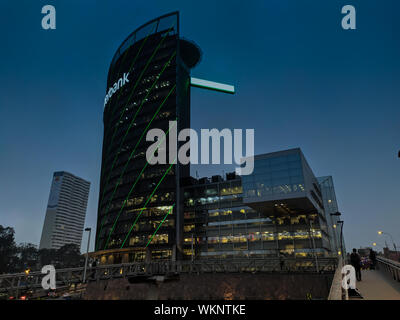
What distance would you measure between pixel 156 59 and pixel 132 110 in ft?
68.4

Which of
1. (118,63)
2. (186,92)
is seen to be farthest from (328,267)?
(118,63)

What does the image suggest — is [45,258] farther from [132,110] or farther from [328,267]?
[328,267]

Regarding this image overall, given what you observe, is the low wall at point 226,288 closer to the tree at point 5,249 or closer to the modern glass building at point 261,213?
the modern glass building at point 261,213

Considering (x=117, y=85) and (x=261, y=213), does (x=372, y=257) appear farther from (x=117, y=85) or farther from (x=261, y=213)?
(x=117, y=85)

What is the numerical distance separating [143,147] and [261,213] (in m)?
44.0

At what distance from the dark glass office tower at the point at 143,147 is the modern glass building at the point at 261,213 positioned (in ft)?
23.7

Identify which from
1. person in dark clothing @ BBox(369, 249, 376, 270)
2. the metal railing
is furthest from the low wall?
person in dark clothing @ BBox(369, 249, 376, 270)

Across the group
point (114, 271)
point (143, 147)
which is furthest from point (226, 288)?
point (143, 147)

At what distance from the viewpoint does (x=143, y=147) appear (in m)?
91.1

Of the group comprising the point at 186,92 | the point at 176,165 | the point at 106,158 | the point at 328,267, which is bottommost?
the point at 328,267

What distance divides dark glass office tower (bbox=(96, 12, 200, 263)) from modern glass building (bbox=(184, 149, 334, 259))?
723 cm

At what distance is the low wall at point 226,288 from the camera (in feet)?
111

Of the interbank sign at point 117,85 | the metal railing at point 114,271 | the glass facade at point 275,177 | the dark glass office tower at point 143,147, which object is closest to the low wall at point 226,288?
the metal railing at point 114,271
